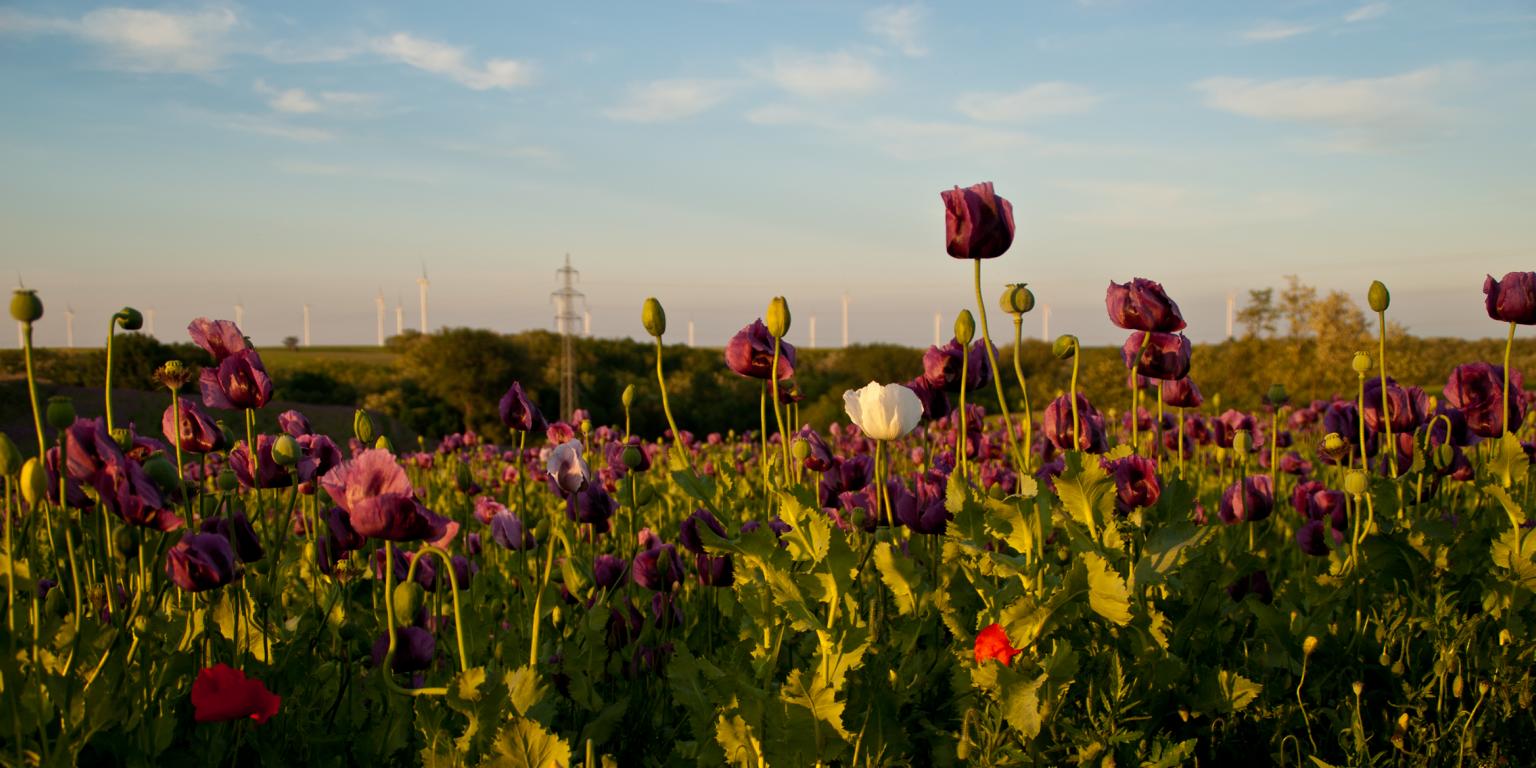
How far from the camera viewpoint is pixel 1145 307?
2307 mm

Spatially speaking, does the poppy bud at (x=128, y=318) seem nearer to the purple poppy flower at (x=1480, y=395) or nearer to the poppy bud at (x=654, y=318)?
the poppy bud at (x=654, y=318)

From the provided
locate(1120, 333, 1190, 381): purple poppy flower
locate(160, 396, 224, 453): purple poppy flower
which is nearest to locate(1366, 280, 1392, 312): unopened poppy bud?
locate(1120, 333, 1190, 381): purple poppy flower

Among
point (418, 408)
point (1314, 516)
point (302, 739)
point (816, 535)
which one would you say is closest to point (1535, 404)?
point (1314, 516)

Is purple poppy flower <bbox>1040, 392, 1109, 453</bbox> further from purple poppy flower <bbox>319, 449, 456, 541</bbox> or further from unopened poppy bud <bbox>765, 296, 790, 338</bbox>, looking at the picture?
purple poppy flower <bbox>319, 449, 456, 541</bbox>

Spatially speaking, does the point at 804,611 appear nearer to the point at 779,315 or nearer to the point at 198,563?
the point at 779,315

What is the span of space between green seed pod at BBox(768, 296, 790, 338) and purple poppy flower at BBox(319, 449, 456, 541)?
909 millimetres

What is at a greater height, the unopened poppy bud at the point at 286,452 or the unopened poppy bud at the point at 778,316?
the unopened poppy bud at the point at 778,316

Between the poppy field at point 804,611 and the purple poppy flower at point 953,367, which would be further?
the purple poppy flower at point 953,367

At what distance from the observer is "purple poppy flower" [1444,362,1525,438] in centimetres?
317

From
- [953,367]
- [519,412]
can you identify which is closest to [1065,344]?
[953,367]

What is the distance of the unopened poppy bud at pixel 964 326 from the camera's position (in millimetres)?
2371

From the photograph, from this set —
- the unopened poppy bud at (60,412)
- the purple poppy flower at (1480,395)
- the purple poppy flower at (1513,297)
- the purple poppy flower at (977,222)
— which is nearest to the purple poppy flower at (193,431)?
the unopened poppy bud at (60,412)

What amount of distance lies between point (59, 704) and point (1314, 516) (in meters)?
3.09

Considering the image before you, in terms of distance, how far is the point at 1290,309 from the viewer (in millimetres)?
32188
